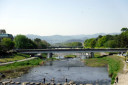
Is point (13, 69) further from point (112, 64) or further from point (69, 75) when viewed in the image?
point (112, 64)

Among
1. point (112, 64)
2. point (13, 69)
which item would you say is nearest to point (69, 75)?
point (13, 69)

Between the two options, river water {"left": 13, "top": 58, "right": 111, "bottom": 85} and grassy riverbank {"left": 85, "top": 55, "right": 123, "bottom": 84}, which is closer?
river water {"left": 13, "top": 58, "right": 111, "bottom": 85}

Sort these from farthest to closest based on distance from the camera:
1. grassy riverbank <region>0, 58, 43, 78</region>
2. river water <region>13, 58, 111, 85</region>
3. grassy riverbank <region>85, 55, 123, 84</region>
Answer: grassy riverbank <region>0, 58, 43, 78</region>, grassy riverbank <region>85, 55, 123, 84</region>, river water <region>13, 58, 111, 85</region>

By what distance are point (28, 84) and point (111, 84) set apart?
21052 millimetres

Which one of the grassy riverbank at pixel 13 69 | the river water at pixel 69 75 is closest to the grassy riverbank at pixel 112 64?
the river water at pixel 69 75

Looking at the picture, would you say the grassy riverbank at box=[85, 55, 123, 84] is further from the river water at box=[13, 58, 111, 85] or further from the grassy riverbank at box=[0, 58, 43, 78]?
the grassy riverbank at box=[0, 58, 43, 78]

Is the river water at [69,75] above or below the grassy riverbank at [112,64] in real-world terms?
below

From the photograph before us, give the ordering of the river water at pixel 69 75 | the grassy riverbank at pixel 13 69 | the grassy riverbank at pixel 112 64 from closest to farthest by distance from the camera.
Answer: the river water at pixel 69 75
the grassy riverbank at pixel 112 64
the grassy riverbank at pixel 13 69

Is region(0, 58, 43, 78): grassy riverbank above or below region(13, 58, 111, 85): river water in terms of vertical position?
above

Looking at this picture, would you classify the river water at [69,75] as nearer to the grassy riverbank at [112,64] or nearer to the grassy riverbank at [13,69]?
the grassy riverbank at [112,64]

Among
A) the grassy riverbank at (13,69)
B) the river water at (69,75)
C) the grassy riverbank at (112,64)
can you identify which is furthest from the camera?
the grassy riverbank at (13,69)

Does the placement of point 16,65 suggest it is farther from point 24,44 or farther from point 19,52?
point 24,44

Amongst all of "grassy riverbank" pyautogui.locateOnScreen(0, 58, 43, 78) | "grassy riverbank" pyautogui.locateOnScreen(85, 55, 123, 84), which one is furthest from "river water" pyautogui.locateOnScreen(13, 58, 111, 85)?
"grassy riverbank" pyautogui.locateOnScreen(0, 58, 43, 78)

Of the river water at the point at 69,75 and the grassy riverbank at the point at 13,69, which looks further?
the grassy riverbank at the point at 13,69
